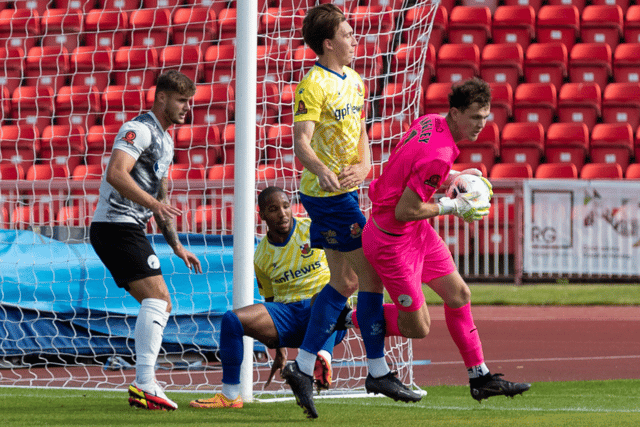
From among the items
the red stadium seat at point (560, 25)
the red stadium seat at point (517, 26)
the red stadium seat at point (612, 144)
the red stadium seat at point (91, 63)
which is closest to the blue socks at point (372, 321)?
the red stadium seat at point (91, 63)

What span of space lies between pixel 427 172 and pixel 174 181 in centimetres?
762

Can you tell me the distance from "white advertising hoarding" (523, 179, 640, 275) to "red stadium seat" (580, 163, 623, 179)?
155cm

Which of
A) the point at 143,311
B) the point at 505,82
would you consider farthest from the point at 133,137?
the point at 505,82

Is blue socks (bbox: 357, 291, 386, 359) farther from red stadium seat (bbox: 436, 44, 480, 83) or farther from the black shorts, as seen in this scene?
red stadium seat (bbox: 436, 44, 480, 83)

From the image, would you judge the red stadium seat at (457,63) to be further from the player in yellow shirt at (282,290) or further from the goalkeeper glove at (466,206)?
the goalkeeper glove at (466,206)

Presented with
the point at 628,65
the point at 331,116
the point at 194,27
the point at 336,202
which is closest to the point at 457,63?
the point at 628,65

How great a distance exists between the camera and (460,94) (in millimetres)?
4059

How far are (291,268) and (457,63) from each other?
10037 millimetres

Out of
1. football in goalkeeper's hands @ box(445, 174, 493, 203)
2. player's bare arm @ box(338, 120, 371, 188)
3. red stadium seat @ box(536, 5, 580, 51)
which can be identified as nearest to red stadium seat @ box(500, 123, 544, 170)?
red stadium seat @ box(536, 5, 580, 51)

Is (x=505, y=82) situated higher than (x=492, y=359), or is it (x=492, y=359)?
(x=505, y=82)

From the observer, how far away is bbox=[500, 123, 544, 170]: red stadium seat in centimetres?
1351

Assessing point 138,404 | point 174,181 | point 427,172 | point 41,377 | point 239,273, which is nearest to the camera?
point 427,172

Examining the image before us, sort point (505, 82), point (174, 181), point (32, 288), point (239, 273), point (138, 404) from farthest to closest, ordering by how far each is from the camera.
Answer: point (505, 82) < point (174, 181) < point (32, 288) < point (239, 273) < point (138, 404)

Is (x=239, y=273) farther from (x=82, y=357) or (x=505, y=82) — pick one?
(x=505, y=82)
